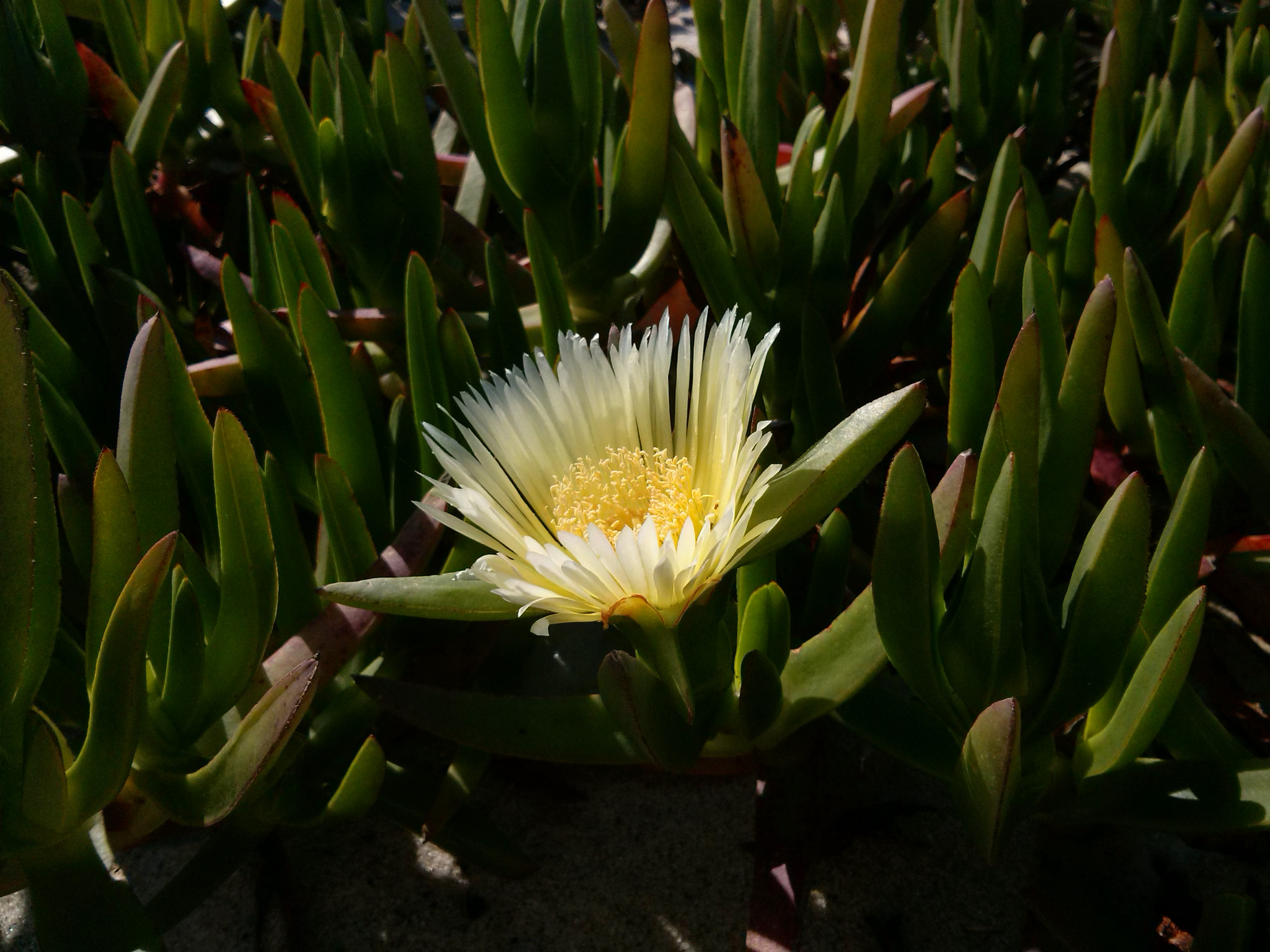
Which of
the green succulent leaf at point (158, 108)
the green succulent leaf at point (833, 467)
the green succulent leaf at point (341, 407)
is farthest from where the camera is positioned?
the green succulent leaf at point (158, 108)

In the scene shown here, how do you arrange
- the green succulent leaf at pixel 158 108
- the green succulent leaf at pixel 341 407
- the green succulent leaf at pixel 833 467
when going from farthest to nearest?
1. the green succulent leaf at pixel 158 108
2. the green succulent leaf at pixel 341 407
3. the green succulent leaf at pixel 833 467

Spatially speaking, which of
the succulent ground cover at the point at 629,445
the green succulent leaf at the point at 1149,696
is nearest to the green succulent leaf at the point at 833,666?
the succulent ground cover at the point at 629,445

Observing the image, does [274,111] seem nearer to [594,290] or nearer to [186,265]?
[186,265]

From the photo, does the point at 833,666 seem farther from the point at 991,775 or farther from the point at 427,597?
the point at 427,597

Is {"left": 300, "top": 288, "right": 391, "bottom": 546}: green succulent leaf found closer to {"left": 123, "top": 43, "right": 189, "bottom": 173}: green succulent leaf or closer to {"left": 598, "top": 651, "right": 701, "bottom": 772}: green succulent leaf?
{"left": 598, "top": 651, "right": 701, "bottom": 772}: green succulent leaf

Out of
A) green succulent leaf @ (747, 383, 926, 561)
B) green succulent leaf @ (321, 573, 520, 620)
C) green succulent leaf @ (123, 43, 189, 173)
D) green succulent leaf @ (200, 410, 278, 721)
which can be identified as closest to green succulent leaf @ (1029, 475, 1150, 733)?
green succulent leaf @ (747, 383, 926, 561)

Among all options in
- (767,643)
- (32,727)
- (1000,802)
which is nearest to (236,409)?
(32,727)

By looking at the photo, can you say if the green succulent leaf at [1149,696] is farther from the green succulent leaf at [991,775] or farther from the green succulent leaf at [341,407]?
the green succulent leaf at [341,407]

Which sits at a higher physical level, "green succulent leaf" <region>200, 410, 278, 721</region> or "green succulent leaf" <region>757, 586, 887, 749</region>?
"green succulent leaf" <region>200, 410, 278, 721</region>
